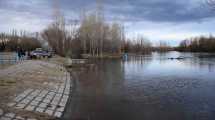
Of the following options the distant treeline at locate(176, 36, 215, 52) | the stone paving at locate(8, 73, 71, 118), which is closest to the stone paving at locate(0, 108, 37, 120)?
the stone paving at locate(8, 73, 71, 118)

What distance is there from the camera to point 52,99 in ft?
44.9

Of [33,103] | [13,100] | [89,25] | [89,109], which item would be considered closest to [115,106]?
[89,109]

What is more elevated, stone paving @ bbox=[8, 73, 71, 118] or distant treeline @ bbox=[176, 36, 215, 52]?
distant treeline @ bbox=[176, 36, 215, 52]

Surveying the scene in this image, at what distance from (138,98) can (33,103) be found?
18.3 ft

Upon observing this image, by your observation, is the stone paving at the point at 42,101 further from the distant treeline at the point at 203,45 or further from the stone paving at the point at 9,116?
Answer: the distant treeline at the point at 203,45

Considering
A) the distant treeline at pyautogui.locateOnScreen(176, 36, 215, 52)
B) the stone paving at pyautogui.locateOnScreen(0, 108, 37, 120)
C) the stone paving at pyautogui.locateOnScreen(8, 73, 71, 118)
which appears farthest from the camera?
the distant treeline at pyautogui.locateOnScreen(176, 36, 215, 52)

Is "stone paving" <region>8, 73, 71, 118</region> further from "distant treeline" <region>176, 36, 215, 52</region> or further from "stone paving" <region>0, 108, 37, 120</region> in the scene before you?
"distant treeline" <region>176, 36, 215, 52</region>

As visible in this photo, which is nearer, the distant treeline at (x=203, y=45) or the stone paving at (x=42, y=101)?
the stone paving at (x=42, y=101)

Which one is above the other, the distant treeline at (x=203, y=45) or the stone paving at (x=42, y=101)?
the distant treeline at (x=203, y=45)

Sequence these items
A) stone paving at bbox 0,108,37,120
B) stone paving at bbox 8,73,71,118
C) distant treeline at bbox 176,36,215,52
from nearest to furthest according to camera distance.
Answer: stone paving at bbox 0,108,37,120 → stone paving at bbox 8,73,71,118 → distant treeline at bbox 176,36,215,52

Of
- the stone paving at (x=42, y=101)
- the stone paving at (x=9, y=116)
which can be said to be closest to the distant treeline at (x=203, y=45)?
the stone paving at (x=42, y=101)

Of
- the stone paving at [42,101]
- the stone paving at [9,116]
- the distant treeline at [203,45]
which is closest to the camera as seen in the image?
the stone paving at [9,116]

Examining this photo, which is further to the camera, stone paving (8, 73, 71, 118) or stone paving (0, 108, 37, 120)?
stone paving (8, 73, 71, 118)

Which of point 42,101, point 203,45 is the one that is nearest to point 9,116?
point 42,101
